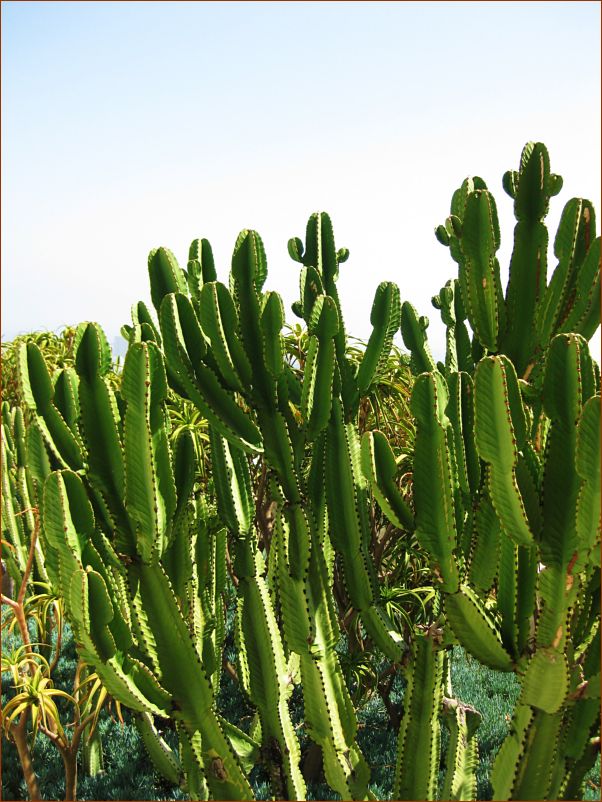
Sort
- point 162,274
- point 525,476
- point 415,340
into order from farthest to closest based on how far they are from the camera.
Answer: point 415,340
point 162,274
point 525,476

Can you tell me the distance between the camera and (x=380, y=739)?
13.5 ft

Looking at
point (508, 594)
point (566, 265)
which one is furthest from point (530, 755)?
point (566, 265)

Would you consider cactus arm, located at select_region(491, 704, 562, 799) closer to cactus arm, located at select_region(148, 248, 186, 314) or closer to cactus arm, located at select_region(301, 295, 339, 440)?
cactus arm, located at select_region(301, 295, 339, 440)

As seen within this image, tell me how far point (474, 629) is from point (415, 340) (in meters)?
1.17

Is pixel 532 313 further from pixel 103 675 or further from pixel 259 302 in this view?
pixel 103 675

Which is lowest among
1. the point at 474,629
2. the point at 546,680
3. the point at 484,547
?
the point at 546,680

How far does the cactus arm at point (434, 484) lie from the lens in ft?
6.45

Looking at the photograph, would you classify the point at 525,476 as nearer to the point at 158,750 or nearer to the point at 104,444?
the point at 104,444

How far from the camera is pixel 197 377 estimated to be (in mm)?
2232

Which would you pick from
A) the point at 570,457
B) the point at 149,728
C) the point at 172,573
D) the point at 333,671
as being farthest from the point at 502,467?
the point at 149,728

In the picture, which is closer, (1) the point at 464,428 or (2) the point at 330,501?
(1) the point at 464,428

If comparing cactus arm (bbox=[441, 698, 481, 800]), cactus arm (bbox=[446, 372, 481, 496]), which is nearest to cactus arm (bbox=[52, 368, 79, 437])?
cactus arm (bbox=[446, 372, 481, 496])

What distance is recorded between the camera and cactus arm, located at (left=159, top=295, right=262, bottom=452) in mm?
2188

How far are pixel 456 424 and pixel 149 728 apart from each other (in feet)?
5.05
